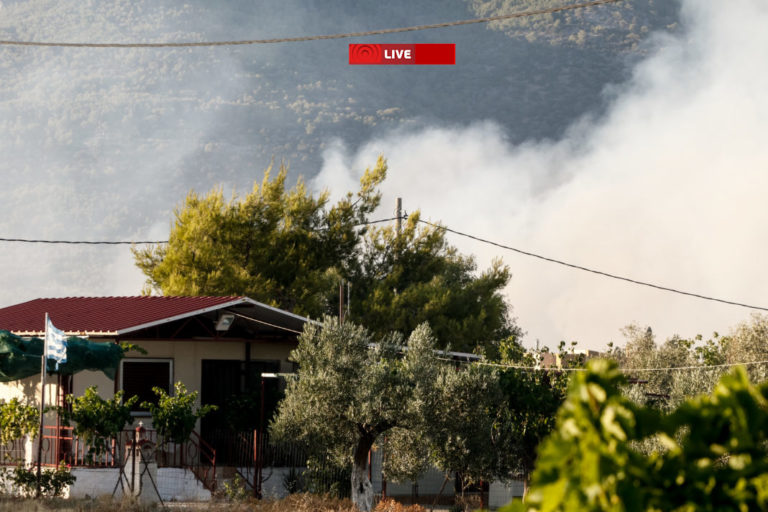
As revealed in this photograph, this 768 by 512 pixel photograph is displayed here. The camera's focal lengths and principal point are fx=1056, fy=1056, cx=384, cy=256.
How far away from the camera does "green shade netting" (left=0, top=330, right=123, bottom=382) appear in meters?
20.2

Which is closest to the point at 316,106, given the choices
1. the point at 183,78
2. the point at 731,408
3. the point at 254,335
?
the point at 183,78

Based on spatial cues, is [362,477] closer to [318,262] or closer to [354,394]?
[354,394]

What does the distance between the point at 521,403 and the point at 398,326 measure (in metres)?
19.3

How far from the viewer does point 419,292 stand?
4181 cm

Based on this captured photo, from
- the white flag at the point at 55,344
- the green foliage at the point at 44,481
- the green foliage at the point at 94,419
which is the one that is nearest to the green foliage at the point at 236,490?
the green foliage at the point at 94,419

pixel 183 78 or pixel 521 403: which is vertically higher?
pixel 183 78

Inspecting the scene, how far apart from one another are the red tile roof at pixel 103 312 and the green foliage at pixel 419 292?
1492 cm

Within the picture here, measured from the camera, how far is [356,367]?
19.3m

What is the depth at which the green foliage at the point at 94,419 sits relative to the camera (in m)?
19.9

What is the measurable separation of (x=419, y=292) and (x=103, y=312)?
1842cm

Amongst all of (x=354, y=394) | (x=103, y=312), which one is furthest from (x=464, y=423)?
(x=103, y=312)

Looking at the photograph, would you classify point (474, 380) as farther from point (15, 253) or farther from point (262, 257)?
point (15, 253)

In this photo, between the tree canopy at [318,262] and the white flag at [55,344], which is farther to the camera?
the tree canopy at [318,262]

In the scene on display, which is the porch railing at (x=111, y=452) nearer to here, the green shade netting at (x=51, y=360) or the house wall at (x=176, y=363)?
the house wall at (x=176, y=363)
